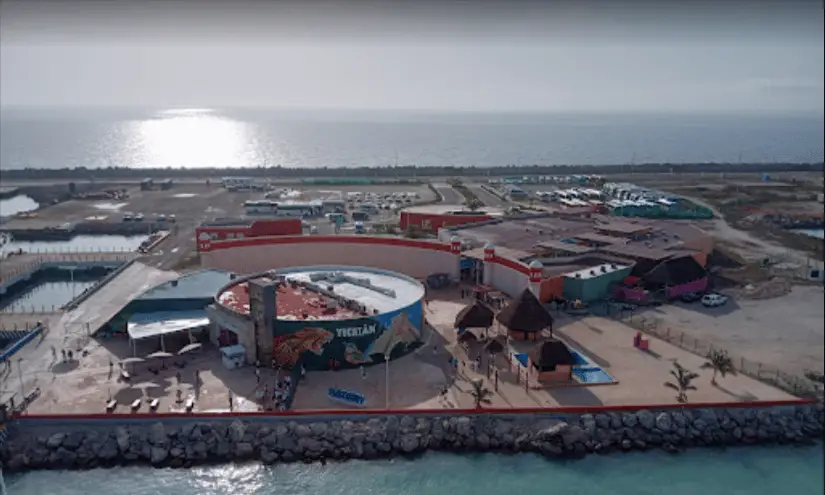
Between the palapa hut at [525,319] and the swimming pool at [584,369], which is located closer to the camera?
the swimming pool at [584,369]

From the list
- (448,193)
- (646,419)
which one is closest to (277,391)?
(646,419)

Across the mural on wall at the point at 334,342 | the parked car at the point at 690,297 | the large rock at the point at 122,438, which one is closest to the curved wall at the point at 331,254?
the mural on wall at the point at 334,342

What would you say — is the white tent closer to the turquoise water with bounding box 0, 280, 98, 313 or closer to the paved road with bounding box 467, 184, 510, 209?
the turquoise water with bounding box 0, 280, 98, 313

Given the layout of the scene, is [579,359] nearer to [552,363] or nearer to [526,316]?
[552,363]

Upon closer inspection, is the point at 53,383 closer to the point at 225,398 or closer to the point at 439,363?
the point at 225,398

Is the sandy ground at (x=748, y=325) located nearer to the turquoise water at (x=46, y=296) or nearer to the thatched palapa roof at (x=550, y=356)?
the thatched palapa roof at (x=550, y=356)

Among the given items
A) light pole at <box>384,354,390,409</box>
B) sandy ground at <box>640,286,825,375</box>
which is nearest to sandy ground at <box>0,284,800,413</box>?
light pole at <box>384,354,390,409</box>
